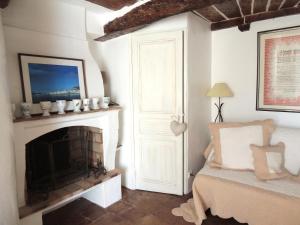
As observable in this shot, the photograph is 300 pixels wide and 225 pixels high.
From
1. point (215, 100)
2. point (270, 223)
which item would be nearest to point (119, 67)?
point (215, 100)

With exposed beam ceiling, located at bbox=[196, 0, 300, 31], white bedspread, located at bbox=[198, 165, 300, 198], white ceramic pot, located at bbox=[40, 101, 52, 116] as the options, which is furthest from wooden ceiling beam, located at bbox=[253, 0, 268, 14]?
white ceramic pot, located at bbox=[40, 101, 52, 116]

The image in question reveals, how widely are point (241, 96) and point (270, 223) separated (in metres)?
1.67

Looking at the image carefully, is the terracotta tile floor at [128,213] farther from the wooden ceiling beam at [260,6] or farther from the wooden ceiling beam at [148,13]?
the wooden ceiling beam at [260,6]

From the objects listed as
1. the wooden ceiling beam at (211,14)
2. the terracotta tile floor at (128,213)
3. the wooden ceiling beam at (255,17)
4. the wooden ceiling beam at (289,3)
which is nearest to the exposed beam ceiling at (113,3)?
the wooden ceiling beam at (211,14)

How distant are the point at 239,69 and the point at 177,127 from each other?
1.25 metres

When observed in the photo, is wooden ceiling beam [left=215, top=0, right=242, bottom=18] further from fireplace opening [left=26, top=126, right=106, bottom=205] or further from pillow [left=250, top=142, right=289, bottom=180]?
fireplace opening [left=26, top=126, right=106, bottom=205]

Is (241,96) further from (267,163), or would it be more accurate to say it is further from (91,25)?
(91,25)

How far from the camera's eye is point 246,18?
110 inches

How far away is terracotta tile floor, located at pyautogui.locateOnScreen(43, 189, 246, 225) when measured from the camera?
7.43 ft

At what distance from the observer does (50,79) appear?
89.1 inches

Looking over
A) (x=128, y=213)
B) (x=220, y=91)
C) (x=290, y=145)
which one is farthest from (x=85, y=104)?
(x=290, y=145)

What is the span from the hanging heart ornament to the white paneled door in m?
0.07

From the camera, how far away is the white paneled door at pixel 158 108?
262cm

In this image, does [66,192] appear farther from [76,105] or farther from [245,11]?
[245,11]
